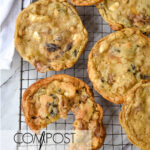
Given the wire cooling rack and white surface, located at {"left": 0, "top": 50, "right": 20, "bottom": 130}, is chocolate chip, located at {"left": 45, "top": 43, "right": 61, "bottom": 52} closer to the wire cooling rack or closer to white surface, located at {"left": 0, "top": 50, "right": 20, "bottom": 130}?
the wire cooling rack

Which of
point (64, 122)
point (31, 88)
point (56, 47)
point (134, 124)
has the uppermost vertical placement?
point (56, 47)

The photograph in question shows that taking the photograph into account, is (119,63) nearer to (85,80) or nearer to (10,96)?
(85,80)

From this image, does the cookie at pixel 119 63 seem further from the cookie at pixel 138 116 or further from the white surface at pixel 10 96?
the white surface at pixel 10 96

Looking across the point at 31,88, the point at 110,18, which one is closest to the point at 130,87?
the point at 110,18

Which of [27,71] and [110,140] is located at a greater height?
[27,71]

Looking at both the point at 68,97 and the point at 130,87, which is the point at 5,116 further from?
the point at 130,87

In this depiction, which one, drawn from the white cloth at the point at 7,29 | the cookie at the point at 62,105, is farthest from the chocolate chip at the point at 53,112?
the white cloth at the point at 7,29
